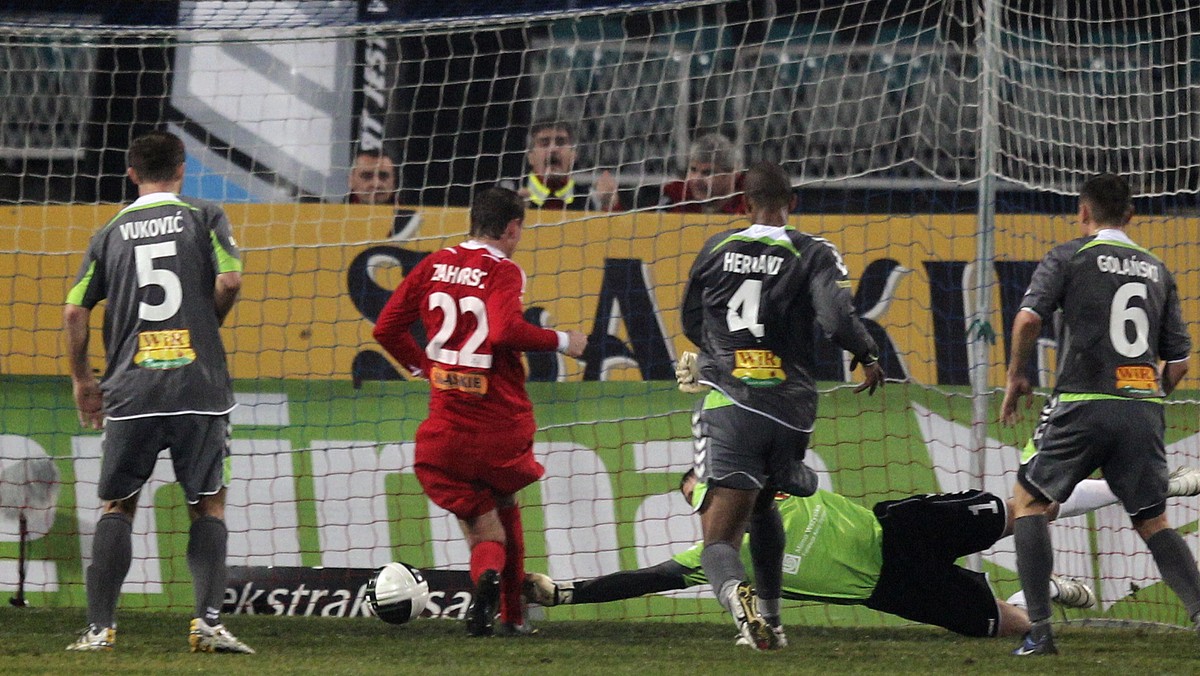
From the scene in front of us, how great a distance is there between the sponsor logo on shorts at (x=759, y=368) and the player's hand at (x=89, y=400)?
218 cm

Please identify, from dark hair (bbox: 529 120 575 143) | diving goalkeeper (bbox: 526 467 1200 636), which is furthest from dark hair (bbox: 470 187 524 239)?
dark hair (bbox: 529 120 575 143)

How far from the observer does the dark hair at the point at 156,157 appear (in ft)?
16.6

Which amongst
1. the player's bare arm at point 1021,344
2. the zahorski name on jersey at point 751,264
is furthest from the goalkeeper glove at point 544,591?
the player's bare arm at point 1021,344

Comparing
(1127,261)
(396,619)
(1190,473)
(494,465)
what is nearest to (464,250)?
(494,465)

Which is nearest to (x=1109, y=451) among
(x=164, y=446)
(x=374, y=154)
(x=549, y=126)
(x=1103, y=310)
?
(x=1103, y=310)

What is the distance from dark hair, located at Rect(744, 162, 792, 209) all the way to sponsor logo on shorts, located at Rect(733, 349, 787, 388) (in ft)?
1.74

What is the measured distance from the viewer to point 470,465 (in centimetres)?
566

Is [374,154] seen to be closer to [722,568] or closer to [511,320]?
[511,320]

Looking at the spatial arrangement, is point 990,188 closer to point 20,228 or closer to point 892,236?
point 892,236

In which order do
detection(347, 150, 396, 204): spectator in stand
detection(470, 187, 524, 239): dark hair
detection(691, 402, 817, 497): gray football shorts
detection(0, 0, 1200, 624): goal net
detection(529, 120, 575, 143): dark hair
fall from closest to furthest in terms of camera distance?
detection(691, 402, 817, 497): gray football shorts < detection(470, 187, 524, 239): dark hair < detection(0, 0, 1200, 624): goal net < detection(347, 150, 396, 204): spectator in stand < detection(529, 120, 575, 143): dark hair

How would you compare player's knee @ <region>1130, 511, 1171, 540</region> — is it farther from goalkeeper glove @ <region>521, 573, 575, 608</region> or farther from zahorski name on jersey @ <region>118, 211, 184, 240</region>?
zahorski name on jersey @ <region>118, 211, 184, 240</region>

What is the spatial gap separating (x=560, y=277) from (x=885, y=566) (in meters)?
2.51

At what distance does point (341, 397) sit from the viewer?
23.6ft

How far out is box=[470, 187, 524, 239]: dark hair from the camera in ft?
19.0
